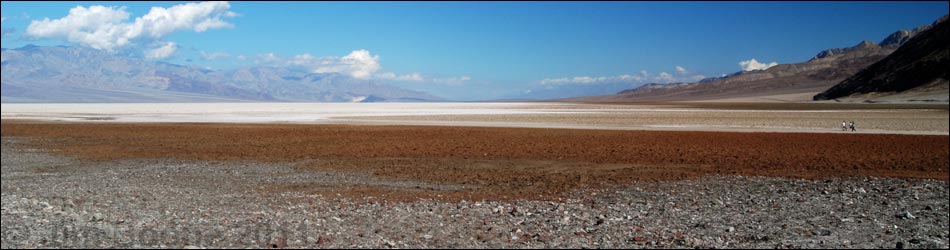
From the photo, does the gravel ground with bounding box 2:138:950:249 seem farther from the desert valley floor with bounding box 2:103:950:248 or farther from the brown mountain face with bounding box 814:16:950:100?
the brown mountain face with bounding box 814:16:950:100

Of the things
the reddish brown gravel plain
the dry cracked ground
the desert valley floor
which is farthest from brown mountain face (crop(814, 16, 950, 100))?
the desert valley floor

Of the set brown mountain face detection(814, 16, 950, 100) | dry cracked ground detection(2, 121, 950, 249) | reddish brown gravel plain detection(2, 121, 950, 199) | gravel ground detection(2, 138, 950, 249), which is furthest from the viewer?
brown mountain face detection(814, 16, 950, 100)

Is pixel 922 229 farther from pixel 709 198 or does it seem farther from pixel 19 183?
pixel 19 183

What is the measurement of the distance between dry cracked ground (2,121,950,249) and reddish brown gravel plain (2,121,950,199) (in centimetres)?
10

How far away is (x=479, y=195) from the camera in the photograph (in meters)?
13.1

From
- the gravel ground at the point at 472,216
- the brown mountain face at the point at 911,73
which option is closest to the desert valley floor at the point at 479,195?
the gravel ground at the point at 472,216

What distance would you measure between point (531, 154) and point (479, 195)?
9.62 meters

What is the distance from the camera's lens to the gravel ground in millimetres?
8414

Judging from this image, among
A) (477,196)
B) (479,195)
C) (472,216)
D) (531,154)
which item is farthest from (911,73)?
(472,216)

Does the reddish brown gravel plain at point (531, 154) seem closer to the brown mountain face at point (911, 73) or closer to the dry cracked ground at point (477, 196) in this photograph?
the dry cracked ground at point (477, 196)

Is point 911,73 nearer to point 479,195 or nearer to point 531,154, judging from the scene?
point 531,154

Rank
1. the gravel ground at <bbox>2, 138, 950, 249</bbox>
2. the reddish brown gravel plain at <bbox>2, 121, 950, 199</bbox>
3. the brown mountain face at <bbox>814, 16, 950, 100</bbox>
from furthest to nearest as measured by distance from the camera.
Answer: the brown mountain face at <bbox>814, 16, 950, 100</bbox> < the reddish brown gravel plain at <bbox>2, 121, 950, 199</bbox> < the gravel ground at <bbox>2, 138, 950, 249</bbox>

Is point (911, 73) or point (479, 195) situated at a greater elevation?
point (911, 73)

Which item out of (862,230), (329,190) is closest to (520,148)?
(329,190)
